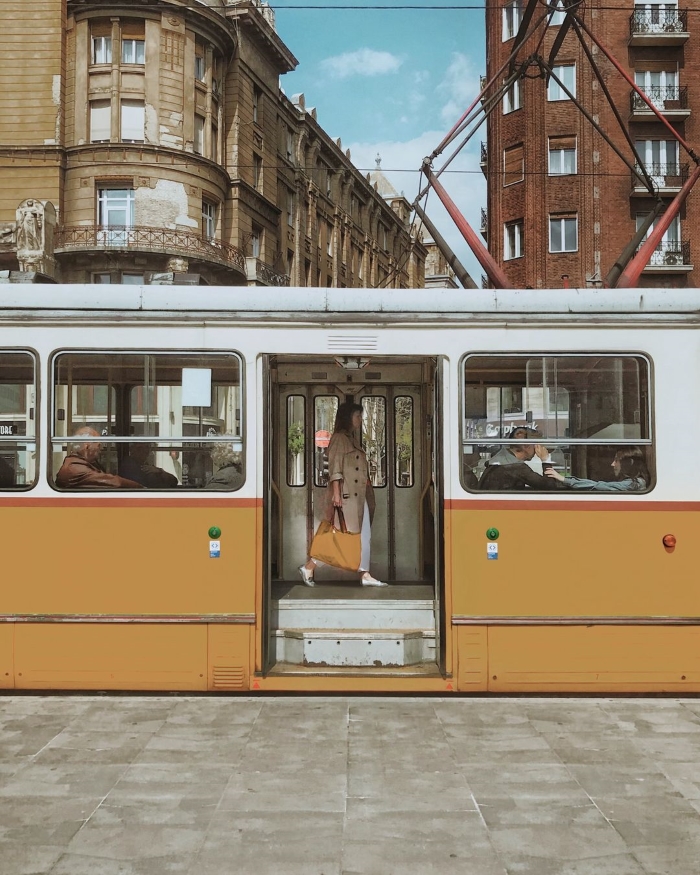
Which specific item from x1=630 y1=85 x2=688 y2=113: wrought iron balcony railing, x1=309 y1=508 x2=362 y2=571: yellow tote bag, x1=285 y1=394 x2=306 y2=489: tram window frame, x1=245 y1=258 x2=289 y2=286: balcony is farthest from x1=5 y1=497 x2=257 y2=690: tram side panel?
x1=630 y1=85 x2=688 y2=113: wrought iron balcony railing

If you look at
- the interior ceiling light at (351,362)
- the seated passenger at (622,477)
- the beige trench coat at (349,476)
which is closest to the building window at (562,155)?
the beige trench coat at (349,476)

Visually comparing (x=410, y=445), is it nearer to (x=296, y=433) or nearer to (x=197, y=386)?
(x=296, y=433)

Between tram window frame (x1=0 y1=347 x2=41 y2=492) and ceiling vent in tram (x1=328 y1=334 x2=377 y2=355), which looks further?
ceiling vent in tram (x1=328 y1=334 x2=377 y2=355)

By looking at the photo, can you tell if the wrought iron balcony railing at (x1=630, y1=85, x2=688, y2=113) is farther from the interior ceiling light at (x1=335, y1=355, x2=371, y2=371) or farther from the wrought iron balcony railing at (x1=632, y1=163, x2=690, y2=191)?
the interior ceiling light at (x1=335, y1=355, x2=371, y2=371)

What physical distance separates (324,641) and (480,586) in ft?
4.05

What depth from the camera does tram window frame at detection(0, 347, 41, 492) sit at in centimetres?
662

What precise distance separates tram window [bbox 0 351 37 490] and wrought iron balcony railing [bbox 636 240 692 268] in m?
28.9

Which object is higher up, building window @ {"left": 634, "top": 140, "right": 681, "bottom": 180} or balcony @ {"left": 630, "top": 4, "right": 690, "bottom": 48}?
balcony @ {"left": 630, "top": 4, "right": 690, "bottom": 48}

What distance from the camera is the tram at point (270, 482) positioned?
6566 mm

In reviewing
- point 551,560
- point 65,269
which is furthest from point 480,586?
point 65,269

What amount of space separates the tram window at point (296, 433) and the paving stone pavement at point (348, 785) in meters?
2.57

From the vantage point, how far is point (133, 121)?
32.7 m

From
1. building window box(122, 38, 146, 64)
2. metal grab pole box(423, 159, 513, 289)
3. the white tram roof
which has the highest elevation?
building window box(122, 38, 146, 64)

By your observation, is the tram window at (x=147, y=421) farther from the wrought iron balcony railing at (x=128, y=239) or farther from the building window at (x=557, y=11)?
the wrought iron balcony railing at (x=128, y=239)
